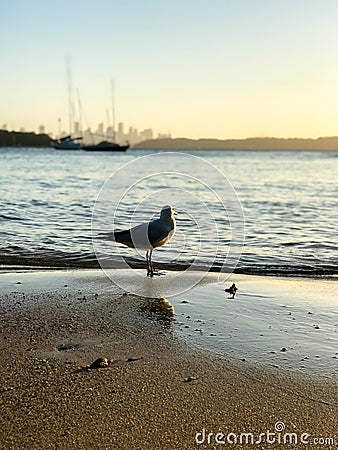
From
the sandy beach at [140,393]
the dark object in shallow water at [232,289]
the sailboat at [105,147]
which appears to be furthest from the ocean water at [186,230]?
the sailboat at [105,147]

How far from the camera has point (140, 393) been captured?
152 inches

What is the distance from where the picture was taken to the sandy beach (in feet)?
11.0

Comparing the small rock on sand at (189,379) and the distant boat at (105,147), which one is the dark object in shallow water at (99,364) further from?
the distant boat at (105,147)

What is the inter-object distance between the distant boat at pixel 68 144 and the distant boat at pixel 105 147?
1.92m

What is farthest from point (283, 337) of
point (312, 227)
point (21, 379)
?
point (312, 227)

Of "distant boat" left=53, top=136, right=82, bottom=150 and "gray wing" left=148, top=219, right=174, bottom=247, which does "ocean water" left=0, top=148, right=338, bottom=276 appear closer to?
"gray wing" left=148, top=219, right=174, bottom=247

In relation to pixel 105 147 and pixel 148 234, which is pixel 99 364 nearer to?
pixel 148 234

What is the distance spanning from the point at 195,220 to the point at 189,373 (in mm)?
9513

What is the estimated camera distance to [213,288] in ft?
23.2

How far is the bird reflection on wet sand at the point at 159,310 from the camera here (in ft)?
18.6

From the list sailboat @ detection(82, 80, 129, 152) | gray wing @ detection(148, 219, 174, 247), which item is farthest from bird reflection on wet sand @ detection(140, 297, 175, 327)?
sailboat @ detection(82, 80, 129, 152)

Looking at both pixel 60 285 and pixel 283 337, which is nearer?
pixel 283 337

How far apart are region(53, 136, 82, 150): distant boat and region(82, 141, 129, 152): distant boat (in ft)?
6.30

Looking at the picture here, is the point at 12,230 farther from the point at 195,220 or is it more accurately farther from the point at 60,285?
the point at 60,285
